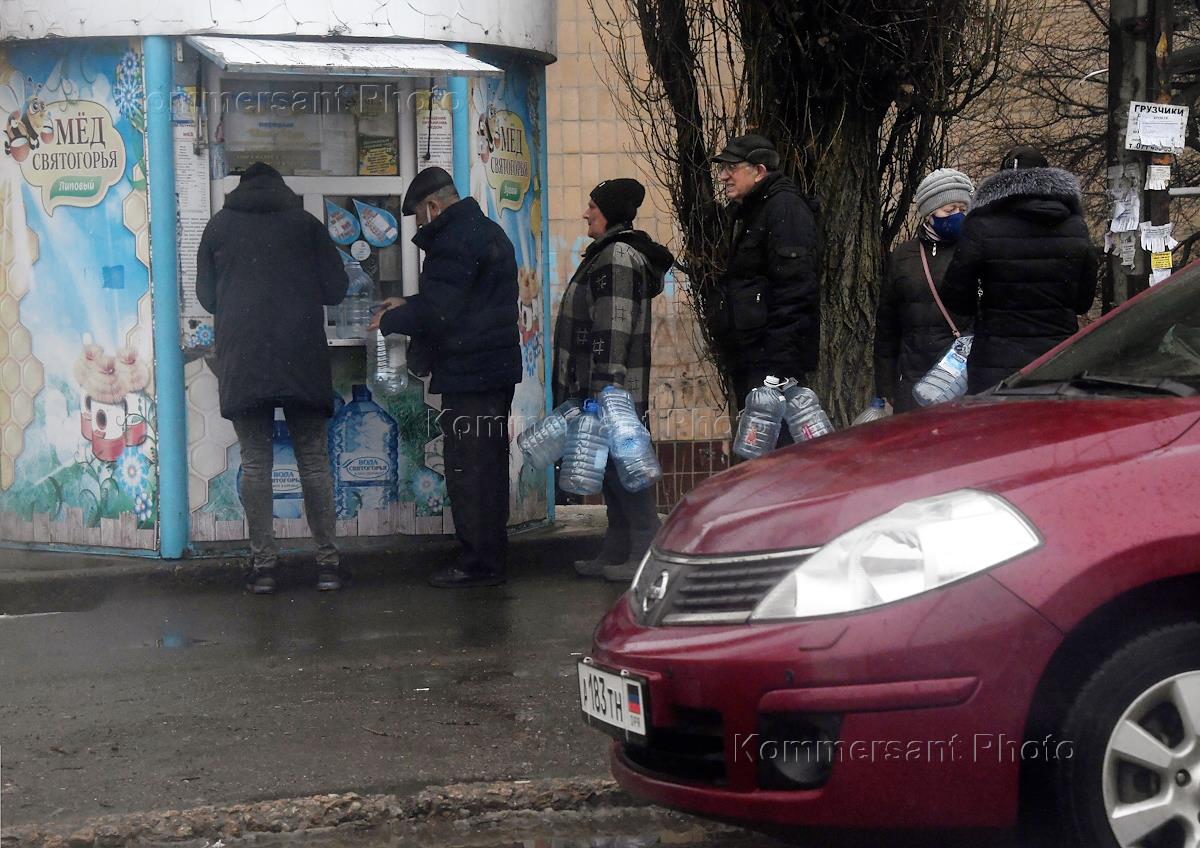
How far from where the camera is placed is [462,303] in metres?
7.25

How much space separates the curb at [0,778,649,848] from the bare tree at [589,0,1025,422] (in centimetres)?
389

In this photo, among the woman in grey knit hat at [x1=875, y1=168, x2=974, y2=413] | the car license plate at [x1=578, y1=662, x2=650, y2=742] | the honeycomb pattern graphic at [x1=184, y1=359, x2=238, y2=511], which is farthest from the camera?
the honeycomb pattern graphic at [x1=184, y1=359, x2=238, y2=511]

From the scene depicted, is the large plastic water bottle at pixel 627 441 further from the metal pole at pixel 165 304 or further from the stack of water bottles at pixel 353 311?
the metal pole at pixel 165 304

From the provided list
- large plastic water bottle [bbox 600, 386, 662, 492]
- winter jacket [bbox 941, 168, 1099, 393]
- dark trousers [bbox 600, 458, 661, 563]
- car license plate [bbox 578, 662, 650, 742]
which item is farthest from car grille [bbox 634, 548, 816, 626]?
dark trousers [bbox 600, 458, 661, 563]

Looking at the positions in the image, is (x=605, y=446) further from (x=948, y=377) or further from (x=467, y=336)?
(x=948, y=377)

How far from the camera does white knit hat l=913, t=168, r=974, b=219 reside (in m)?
6.93

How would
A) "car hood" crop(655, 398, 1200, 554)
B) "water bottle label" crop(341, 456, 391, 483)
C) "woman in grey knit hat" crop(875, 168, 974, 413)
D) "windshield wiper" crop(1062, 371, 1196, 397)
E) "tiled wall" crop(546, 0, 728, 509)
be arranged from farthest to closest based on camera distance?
"tiled wall" crop(546, 0, 728, 509), "water bottle label" crop(341, 456, 391, 483), "woman in grey knit hat" crop(875, 168, 974, 413), "windshield wiper" crop(1062, 371, 1196, 397), "car hood" crop(655, 398, 1200, 554)

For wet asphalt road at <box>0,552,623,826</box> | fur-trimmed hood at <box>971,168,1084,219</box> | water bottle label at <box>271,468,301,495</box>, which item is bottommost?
wet asphalt road at <box>0,552,623,826</box>

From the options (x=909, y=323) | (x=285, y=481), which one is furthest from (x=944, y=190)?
(x=285, y=481)

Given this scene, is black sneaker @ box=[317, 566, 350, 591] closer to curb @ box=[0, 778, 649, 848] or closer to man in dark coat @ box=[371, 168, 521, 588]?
man in dark coat @ box=[371, 168, 521, 588]

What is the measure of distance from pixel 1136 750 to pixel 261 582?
4851mm

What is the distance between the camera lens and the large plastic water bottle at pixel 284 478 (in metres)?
7.75

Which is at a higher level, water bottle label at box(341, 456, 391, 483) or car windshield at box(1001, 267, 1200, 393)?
→ car windshield at box(1001, 267, 1200, 393)

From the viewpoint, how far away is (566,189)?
41.3 ft
